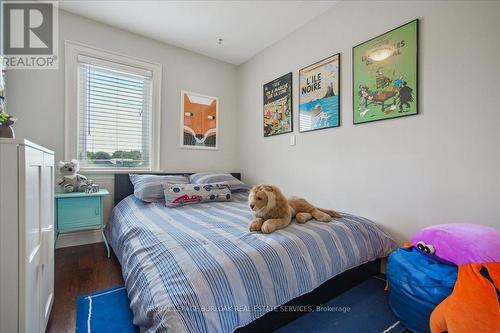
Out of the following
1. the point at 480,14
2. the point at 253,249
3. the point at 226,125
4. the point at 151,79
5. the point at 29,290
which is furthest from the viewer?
the point at 226,125

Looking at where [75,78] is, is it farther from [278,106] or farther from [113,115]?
[278,106]

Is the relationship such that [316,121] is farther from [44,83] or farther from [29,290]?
[44,83]

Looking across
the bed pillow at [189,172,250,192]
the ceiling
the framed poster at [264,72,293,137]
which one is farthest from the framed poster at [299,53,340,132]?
the bed pillow at [189,172,250,192]

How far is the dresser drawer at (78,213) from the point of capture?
78.9 inches

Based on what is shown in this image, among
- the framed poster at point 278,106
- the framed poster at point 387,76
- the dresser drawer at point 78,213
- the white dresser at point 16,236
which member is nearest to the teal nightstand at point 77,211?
the dresser drawer at point 78,213

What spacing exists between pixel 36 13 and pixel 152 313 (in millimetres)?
3020

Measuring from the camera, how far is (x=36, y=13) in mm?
2199

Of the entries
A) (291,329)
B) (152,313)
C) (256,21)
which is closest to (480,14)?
(256,21)

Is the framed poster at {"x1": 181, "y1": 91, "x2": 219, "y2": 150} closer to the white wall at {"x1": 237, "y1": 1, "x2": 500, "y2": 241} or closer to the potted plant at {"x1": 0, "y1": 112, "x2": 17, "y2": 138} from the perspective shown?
the white wall at {"x1": 237, "y1": 1, "x2": 500, "y2": 241}

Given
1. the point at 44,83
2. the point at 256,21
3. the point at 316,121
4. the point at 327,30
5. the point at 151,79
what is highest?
the point at 256,21

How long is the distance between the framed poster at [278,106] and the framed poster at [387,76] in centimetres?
81

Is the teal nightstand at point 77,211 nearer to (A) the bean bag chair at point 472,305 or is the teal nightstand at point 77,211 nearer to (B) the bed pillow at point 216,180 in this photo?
(B) the bed pillow at point 216,180

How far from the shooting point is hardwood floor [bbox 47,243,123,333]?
1.33 meters

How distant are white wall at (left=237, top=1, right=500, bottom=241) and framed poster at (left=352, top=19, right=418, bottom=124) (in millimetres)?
57
